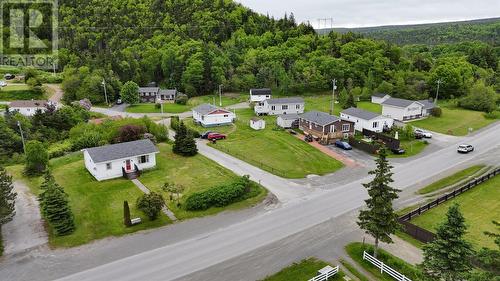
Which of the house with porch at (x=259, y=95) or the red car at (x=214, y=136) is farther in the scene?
the house with porch at (x=259, y=95)

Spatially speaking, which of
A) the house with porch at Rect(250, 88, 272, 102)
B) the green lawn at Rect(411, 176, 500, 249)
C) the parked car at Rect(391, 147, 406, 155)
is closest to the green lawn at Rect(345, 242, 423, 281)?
the green lawn at Rect(411, 176, 500, 249)

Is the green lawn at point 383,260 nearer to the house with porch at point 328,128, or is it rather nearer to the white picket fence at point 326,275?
the white picket fence at point 326,275

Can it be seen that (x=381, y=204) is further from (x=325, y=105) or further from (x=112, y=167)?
(x=325, y=105)

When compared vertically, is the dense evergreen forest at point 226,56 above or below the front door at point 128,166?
above

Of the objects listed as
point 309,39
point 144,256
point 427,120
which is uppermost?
point 309,39

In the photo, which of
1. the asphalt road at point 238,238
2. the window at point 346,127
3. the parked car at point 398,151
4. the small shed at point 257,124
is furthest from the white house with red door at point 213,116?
the asphalt road at point 238,238

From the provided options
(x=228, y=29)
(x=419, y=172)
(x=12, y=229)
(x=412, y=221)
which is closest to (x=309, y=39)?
(x=228, y=29)

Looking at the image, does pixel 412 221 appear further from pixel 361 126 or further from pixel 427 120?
pixel 427 120
